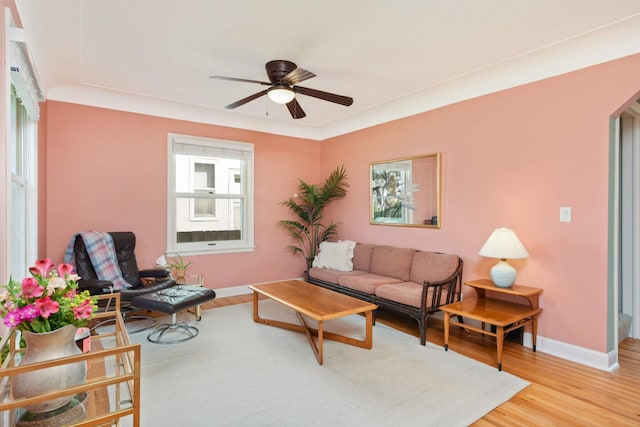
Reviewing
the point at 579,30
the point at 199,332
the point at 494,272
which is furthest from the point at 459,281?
the point at 199,332

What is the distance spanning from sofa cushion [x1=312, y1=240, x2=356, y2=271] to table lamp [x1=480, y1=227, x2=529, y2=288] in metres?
1.99

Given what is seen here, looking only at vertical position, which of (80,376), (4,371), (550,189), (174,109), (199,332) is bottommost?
(199,332)

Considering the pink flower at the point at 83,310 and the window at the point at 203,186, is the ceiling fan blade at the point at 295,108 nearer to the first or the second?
the window at the point at 203,186

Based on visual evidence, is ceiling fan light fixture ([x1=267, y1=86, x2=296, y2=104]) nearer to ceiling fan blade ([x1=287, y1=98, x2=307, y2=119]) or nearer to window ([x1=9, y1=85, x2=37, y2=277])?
ceiling fan blade ([x1=287, y1=98, x2=307, y2=119])

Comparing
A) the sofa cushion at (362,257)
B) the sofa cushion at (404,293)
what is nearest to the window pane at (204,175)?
the sofa cushion at (362,257)

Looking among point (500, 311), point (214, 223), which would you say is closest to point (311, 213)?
point (214, 223)

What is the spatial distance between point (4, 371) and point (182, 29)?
8.19 ft

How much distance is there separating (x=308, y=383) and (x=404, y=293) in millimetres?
1479

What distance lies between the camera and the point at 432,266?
388cm

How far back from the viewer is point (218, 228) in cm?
510

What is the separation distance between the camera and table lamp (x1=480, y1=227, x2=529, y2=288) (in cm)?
302

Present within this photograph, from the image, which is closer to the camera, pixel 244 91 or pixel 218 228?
pixel 244 91

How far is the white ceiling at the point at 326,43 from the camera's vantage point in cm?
234

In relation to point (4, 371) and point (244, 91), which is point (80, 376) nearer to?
point (4, 371)
